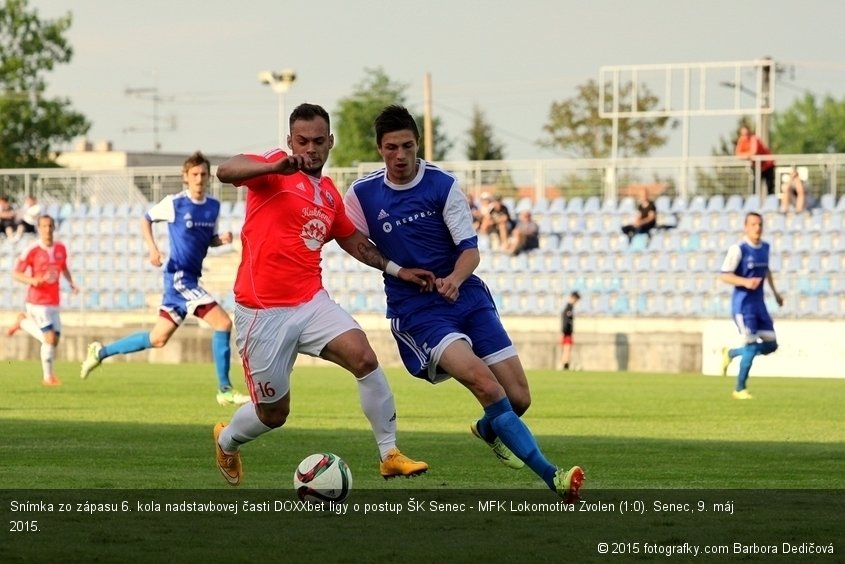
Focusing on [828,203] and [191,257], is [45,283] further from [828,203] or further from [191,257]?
[828,203]

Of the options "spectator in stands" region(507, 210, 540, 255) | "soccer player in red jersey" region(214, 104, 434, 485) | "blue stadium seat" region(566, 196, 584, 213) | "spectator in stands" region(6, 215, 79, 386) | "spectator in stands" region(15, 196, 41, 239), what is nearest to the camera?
"soccer player in red jersey" region(214, 104, 434, 485)

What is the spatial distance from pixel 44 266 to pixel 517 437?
14539 millimetres

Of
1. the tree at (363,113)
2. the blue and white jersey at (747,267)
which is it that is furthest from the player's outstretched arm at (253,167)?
the tree at (363,113)

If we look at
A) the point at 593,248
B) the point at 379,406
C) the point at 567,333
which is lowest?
the point at 567,333

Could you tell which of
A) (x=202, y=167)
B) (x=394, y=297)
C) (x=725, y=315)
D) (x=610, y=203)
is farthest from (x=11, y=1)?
(x=394, y=297)

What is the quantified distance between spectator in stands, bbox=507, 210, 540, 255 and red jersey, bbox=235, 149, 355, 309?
24.2 metres

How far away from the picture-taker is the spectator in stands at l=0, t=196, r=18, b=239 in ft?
123

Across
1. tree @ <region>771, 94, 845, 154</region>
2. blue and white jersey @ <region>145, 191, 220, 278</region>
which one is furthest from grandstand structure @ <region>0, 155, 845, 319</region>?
tree @ <region>771, 94, 845, 154</region>

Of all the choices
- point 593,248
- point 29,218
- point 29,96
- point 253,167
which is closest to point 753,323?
point 593,248

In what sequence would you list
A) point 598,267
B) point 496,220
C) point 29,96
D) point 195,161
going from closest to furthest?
point 195,161 < point 598,267 < point 496,220 < point 29,96

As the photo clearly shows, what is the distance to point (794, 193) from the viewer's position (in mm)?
31062

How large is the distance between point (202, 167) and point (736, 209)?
1703 centimetres

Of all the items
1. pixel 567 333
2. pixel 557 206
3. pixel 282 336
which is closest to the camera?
pixel 282 336

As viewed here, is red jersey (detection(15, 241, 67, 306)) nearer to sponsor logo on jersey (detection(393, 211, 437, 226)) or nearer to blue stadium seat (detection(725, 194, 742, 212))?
sponsor logo on jersey (detection(393, 211, 437, 226))
